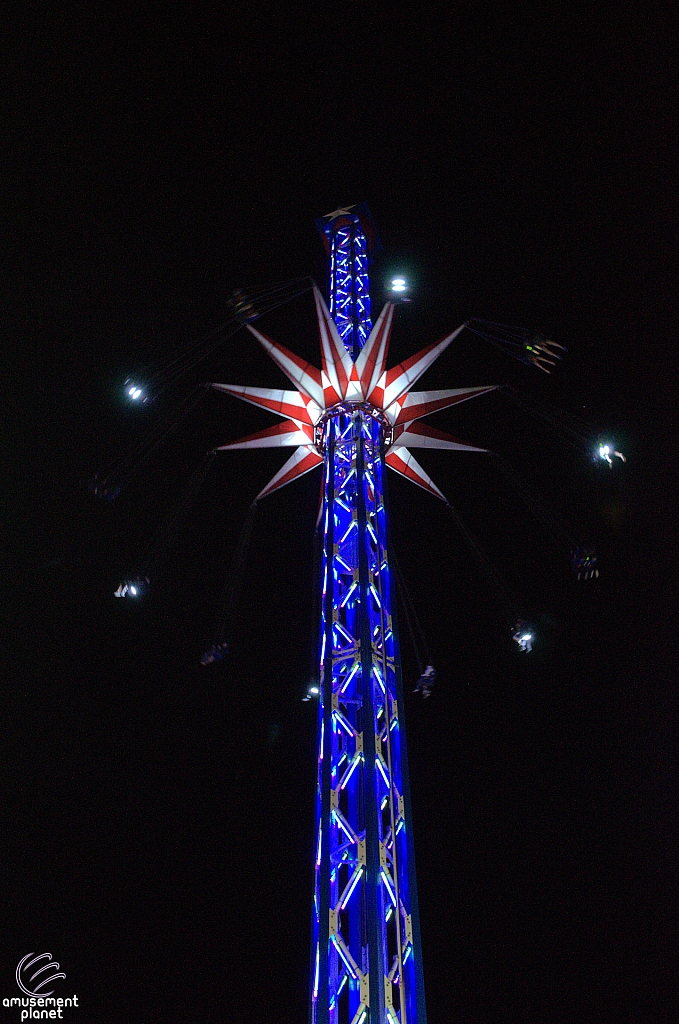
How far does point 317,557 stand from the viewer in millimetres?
10859

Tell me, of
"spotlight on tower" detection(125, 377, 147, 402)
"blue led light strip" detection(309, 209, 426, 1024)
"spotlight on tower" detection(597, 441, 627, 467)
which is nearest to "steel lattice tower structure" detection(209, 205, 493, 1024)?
"blue led light strip" detection(309, 209, 426, 1024)

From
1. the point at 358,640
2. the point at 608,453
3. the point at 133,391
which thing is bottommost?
the point at 358,640

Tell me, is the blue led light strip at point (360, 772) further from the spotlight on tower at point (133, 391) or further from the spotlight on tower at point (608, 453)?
the spotlight on tower at point (608, 453)

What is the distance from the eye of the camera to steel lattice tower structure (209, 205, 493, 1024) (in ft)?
20.5

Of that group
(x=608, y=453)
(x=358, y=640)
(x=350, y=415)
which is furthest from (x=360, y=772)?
(x=608, y=453)

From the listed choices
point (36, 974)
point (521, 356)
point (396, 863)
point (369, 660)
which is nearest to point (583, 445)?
point (521, 356)

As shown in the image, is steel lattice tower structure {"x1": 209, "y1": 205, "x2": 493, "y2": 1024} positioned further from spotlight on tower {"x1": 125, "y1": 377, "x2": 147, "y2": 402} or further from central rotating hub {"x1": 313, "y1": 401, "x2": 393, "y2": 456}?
spotlight on tower {"x1": 125, "y1": 377, "x2": 147, "y2": 402}

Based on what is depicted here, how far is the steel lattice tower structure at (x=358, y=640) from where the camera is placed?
20.5ft

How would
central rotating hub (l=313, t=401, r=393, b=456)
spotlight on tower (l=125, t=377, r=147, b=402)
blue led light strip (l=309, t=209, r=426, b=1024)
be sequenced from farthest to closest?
spotlight on tower (l=125, t=377, r=147, b=402) < central rotating hub (l=313, t=401, r=393, b=456) < blue led light strip (l=309, t=209, r=426, b=1024)

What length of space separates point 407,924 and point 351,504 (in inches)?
163

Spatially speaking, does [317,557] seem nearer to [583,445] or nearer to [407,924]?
[583,445]

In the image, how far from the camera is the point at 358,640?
7.97 m

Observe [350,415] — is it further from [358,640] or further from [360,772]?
[360,772]

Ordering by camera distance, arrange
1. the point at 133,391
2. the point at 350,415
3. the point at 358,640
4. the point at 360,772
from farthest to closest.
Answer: the point at 133,391 < the point at 350,415 < the point at 358,640 < the point at 360,772
